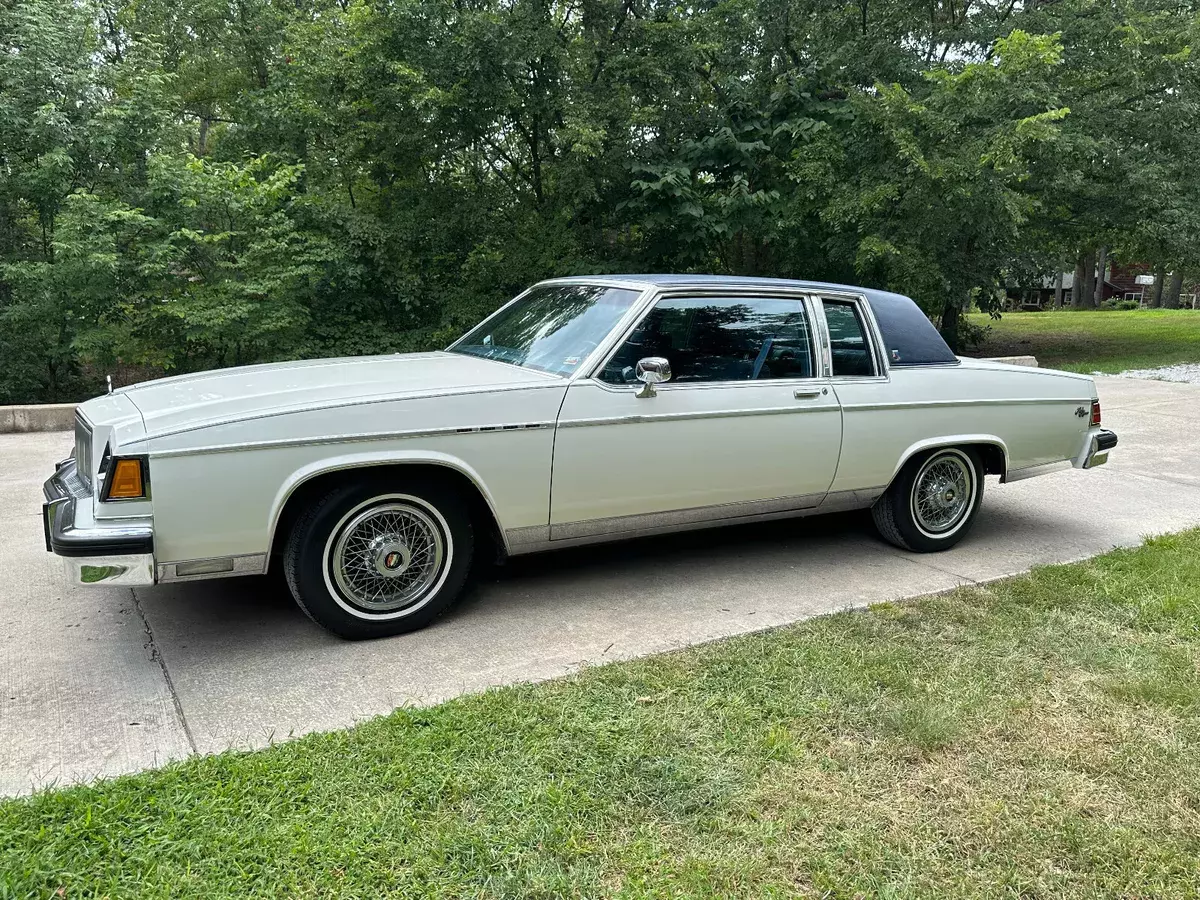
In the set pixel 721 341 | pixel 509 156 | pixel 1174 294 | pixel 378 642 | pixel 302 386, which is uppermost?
pixel 509 156

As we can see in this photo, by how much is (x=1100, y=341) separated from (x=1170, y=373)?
24.0 ft

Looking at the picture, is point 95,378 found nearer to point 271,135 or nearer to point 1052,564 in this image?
point 271,135

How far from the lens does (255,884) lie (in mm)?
2309

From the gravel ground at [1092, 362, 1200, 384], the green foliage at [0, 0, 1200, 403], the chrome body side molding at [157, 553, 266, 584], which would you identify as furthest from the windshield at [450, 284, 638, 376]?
the gravel ground at [1092, 362, 1200, 384]

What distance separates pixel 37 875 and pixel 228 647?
5.05 ft

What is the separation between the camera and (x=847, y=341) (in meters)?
5.04

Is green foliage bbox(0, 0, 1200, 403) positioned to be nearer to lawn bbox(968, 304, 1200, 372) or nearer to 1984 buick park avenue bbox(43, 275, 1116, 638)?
lawn bbox(968, 304, 1200, 372)

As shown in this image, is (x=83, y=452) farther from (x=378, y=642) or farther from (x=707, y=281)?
(x=707, y=281)

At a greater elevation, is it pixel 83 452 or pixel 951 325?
pixel 951 325

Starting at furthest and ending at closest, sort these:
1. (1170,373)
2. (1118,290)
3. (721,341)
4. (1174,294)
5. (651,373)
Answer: (1118,290), (1174,294), (1170,373), (721,341), (651,373)

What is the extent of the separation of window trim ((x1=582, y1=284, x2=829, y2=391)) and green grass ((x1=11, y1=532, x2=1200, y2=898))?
136cm

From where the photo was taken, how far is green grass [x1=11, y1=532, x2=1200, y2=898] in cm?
238

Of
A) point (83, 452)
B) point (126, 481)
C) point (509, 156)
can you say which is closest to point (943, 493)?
point (126, 481)

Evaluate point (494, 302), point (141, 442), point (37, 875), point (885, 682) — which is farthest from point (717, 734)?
point (494, 302)
